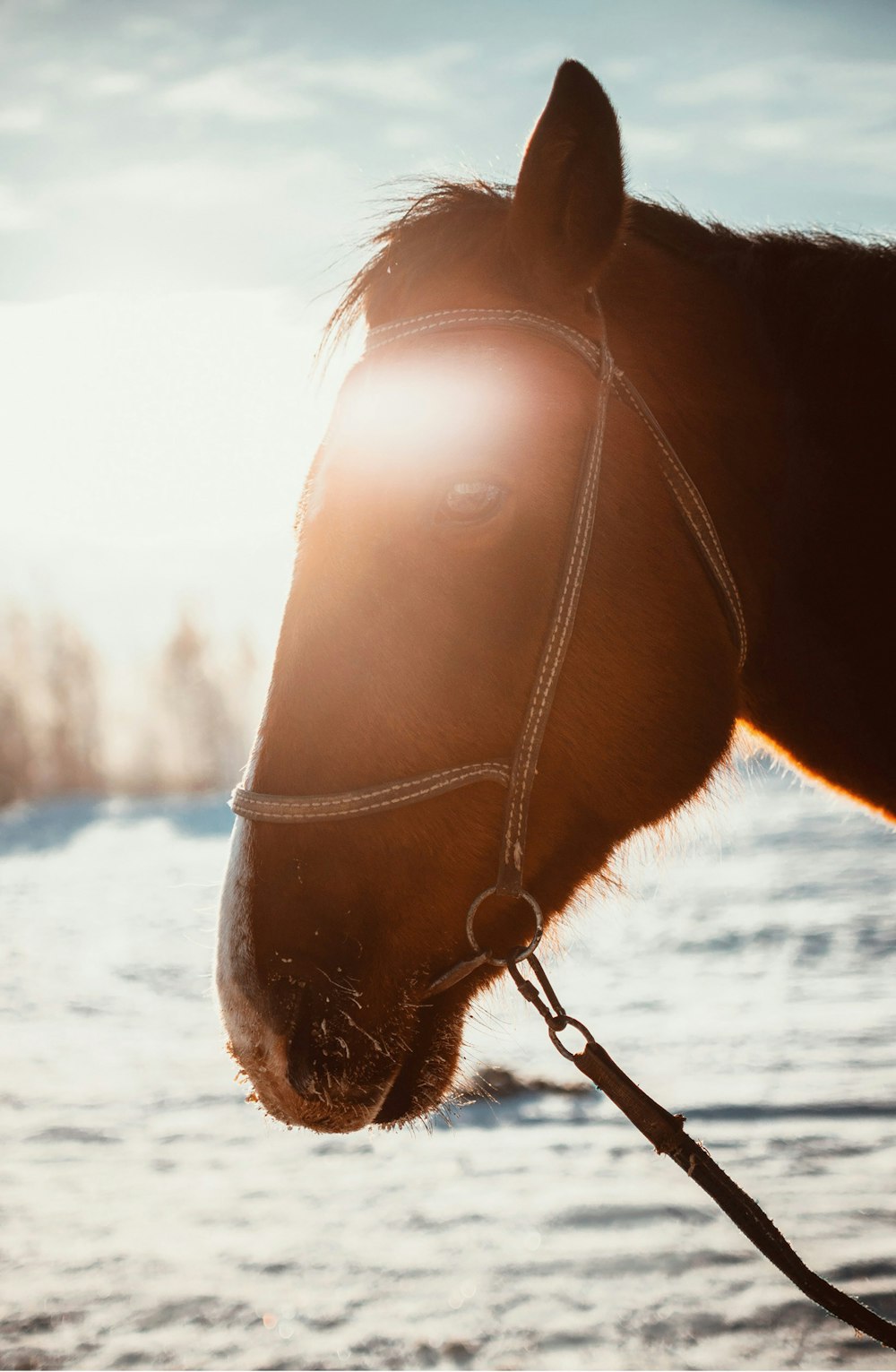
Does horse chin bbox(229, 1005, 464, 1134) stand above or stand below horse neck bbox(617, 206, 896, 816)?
below

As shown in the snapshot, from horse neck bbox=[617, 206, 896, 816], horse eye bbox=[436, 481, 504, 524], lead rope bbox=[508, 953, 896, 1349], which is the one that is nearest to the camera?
lead rope bbox=[508, 953, 896, 1349]

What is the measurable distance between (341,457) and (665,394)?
71 centimetres

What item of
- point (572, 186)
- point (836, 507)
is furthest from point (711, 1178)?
point (572, 186)

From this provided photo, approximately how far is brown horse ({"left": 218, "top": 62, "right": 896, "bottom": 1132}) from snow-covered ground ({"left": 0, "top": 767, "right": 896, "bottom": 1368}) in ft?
1.03

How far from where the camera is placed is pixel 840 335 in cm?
198

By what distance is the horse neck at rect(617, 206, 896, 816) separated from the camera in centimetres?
194

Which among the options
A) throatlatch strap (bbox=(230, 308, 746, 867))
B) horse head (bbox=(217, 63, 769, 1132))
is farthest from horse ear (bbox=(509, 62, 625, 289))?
throatlatch strap (bbox=(230, 308, 746, 867))

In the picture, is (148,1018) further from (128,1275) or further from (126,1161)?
(128,1275)

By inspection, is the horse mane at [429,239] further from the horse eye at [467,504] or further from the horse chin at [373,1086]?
the horse chin at [373,1086]

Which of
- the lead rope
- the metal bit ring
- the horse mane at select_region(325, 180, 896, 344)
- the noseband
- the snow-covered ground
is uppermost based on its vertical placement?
the horse mane at select_region(325, 180, 896, 344)

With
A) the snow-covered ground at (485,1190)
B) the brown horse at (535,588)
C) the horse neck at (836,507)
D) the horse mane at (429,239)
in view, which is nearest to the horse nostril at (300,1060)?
the brown horse at (535,588)

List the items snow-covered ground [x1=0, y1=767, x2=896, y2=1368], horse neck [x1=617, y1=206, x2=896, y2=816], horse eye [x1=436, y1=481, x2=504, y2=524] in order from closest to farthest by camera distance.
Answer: horse eye [x1=436, y1=481, x2=504, y2=524] < horse neck [x1=617, y1=206, x2=896, y2=816] < snow-covered ground [x1=0, y1=767, x2=896, y2=1368]

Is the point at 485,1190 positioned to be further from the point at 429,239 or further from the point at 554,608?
the point at 429,239

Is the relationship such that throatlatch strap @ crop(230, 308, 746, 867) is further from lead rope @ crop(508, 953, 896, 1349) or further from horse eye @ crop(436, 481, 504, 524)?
lead rope @ crop(508, 953, 896, 1349)
